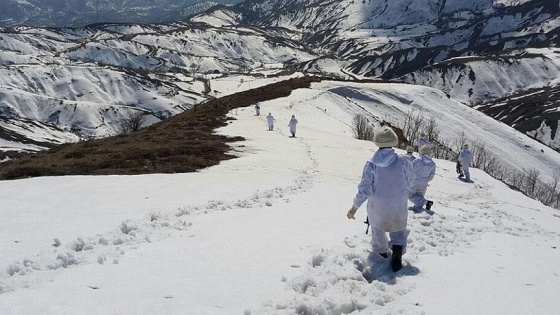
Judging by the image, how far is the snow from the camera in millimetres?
6789

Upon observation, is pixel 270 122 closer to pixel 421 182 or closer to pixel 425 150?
pixel 425 150

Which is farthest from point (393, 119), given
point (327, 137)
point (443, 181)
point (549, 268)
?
point (549, 268)

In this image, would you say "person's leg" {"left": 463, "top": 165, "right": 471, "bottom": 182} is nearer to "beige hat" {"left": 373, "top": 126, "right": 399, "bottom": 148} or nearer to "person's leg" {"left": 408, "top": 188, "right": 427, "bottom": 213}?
"person's leg" {"left": 408, "top": 188, "right": 427, "bottom": 213}

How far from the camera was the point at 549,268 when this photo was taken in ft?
31.7

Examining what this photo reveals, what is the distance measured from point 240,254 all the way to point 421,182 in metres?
9.20

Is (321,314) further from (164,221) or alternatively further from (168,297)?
(164,221)

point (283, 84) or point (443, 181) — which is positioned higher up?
point (283, 84)

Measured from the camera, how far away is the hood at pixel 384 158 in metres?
8.59

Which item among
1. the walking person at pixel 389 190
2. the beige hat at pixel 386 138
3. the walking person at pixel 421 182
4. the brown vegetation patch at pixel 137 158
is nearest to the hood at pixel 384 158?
the walking person at pixel 389 190

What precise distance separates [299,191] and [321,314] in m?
11.6

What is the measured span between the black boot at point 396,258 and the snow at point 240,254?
5.0 inches

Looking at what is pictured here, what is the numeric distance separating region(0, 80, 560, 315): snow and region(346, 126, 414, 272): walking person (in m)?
0.63

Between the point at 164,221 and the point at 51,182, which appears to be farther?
the point at 51,182

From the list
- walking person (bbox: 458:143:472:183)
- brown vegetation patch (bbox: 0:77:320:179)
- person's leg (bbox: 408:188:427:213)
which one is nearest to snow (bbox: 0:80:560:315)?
person's leg (bbox: 408:188:427:213)
